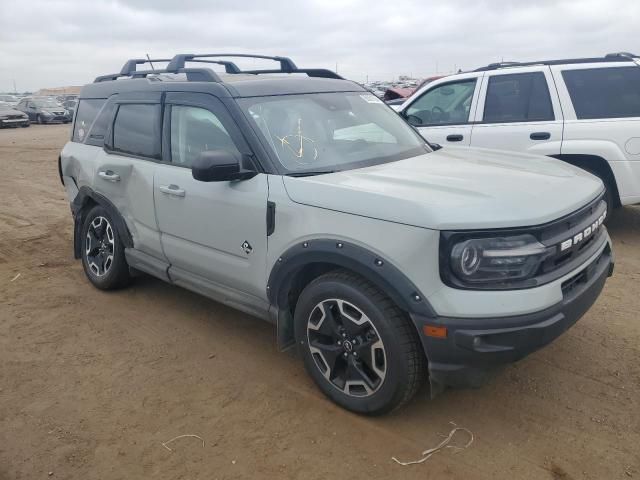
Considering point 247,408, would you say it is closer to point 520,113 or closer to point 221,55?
point 221,55

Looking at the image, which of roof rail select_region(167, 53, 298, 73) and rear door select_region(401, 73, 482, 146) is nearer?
roof rail select_region(167, 53, 298, 73)

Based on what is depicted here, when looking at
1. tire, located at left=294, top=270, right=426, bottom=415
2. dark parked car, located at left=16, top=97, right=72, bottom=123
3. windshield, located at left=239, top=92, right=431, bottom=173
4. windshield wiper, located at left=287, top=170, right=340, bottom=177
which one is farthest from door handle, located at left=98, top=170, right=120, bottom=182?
dark parked car, located at left=16, top=97, right=72, bottom=123

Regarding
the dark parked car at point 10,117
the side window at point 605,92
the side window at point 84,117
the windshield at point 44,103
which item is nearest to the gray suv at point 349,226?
the side window at point 84,117

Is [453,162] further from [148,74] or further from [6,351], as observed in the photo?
[6,351]

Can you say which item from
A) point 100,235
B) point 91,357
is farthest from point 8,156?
point 91,357

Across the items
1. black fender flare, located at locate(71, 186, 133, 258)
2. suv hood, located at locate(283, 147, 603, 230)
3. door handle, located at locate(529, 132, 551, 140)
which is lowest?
black fender flare, located at locate(71, 186, 133, 258)

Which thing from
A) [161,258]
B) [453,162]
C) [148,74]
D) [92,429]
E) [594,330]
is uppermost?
[148,74]

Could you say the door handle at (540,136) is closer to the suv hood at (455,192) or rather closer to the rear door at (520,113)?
the rear door at (520,113)

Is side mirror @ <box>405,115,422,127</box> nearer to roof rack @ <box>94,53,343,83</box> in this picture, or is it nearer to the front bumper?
roof rack @ <box>94,53,343,83</box>

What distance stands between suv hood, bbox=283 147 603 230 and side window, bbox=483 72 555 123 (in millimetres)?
2752

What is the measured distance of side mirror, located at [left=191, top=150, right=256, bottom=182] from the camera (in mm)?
3270

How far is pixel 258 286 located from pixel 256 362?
2.00 ft

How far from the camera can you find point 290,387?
3504 mm

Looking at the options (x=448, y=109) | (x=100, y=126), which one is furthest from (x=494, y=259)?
(x=448, y=109)
